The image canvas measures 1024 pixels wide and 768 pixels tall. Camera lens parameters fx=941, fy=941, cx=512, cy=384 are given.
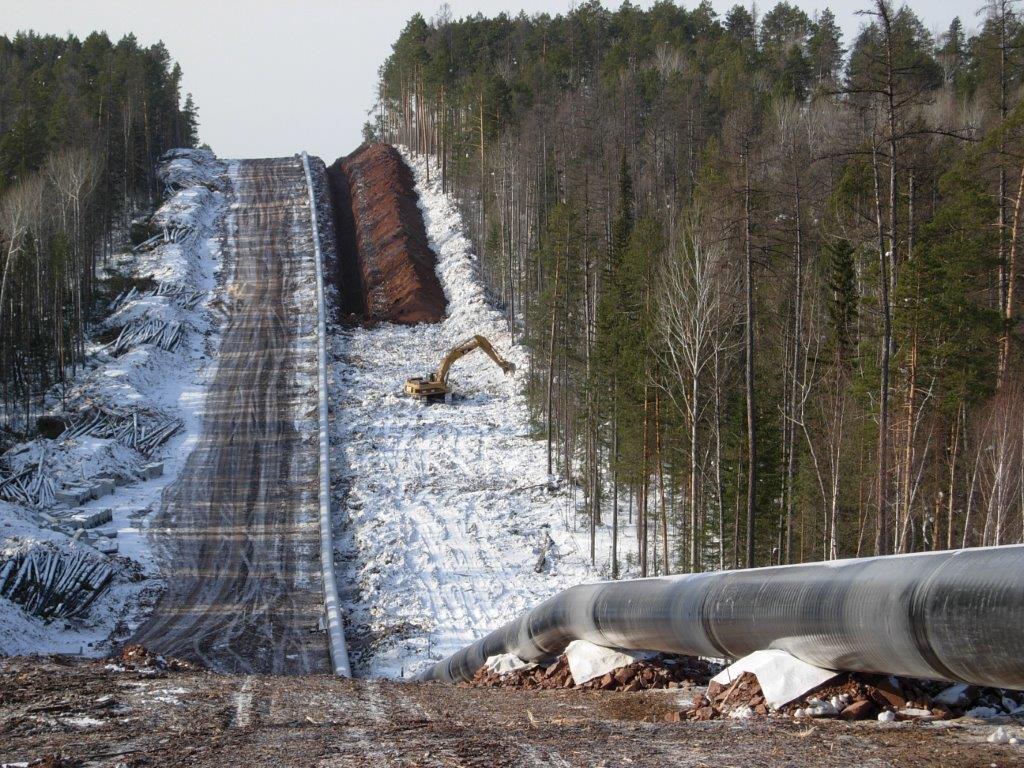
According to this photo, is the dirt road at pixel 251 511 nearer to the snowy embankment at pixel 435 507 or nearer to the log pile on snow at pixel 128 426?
the snowy embankment at pixel 435 507

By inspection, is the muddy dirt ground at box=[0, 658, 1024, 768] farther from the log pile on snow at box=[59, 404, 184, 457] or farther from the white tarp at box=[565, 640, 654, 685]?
the log pile on snow at box=[59, 404, 184, 457]

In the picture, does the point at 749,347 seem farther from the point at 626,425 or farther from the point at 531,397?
the point at 531,397

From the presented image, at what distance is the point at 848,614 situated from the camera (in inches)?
307

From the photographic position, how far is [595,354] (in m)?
32.6

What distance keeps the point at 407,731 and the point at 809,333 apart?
25.0 meters

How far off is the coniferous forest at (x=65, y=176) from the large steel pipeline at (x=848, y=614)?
3652 centimetres

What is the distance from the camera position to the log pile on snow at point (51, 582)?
23188mm

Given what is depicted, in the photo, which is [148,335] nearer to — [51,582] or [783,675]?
[51,582]

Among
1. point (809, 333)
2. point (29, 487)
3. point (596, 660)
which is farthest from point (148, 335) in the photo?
point (596, 660)

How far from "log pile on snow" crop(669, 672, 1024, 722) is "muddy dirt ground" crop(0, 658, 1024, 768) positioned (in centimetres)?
42

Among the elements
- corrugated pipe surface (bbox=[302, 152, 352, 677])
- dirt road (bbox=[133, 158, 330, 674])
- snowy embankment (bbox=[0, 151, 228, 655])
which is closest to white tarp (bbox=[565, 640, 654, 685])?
corrugated pipe surface (bbox=[302, 152, 352, 677])

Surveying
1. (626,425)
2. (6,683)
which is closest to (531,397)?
(626,425)

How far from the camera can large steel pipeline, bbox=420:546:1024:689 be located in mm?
6723

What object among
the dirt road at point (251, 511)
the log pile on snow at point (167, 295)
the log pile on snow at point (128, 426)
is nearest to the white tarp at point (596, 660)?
the dirt road at point (251, 511)
